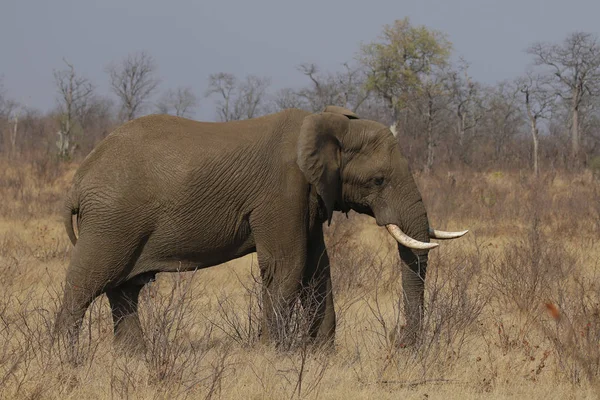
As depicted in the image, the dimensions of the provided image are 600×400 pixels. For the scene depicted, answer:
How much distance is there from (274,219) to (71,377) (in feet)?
5.66

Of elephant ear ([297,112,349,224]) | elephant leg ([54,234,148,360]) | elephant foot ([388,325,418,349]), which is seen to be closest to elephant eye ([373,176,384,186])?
elephant ear ([297,112,349,224])

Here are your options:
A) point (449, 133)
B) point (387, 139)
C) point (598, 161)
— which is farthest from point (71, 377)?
point (449, 133)

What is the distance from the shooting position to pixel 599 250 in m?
11.1

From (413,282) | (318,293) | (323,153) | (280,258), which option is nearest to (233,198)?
(280,258)

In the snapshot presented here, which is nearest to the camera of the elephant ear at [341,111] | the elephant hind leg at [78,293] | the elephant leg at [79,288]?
the elephant hind leg at [78,293]

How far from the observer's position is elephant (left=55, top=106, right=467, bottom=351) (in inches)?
230

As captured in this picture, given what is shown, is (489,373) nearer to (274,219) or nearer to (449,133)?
(274,219)

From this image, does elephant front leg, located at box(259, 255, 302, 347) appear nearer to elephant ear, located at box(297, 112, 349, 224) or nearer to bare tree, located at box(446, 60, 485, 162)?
elephant ear, located at box(297, 112, 349, 224)

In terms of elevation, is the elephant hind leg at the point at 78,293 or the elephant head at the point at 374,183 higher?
the elephant head at the point at 374,183

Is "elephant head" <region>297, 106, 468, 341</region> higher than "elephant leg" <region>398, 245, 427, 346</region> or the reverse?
higher

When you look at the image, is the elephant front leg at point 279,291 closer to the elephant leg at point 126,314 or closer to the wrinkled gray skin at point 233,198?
the wrinkled gray skin at point 233,198

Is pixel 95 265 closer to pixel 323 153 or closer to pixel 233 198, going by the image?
pixel 233 198

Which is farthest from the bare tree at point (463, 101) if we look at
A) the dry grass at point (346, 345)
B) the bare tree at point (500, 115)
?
the dry grass at point (346, 345)

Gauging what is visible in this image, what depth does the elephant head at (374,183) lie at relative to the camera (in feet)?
19.4
